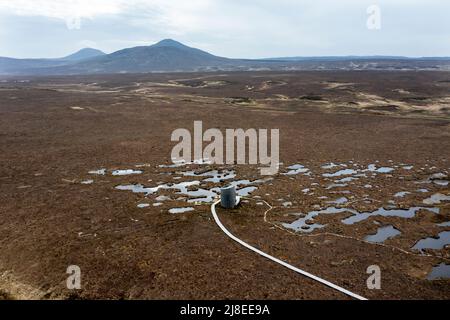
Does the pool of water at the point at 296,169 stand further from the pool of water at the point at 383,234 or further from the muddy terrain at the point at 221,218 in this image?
the pool of water at the point at 383,234

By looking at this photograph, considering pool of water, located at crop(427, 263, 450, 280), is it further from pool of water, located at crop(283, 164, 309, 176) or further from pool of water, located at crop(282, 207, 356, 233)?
pool of water, located at crop(283, 164, 309, 176)

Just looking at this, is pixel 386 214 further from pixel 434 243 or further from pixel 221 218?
pixel 221 218

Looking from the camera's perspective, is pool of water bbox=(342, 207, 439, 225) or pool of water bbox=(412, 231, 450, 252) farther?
pool of water bbox=(342, 207, 439, 225)

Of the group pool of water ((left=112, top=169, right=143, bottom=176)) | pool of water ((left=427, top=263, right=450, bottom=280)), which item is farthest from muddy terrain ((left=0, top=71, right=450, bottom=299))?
pool of water ((left=112, top=169, right=143, bottom=176))

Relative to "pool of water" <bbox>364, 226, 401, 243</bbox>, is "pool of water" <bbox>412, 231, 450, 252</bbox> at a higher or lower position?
lower

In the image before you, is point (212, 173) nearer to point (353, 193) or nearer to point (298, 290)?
point (353, 193)

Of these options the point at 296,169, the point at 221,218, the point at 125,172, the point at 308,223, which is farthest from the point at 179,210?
the point at 296,169

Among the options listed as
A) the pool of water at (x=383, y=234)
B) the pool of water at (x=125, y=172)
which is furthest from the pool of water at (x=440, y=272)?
the pool of water at (x=125, y=172)

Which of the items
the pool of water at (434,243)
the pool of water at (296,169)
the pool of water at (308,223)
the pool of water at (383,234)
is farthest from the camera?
the pool of water at (296,169)
